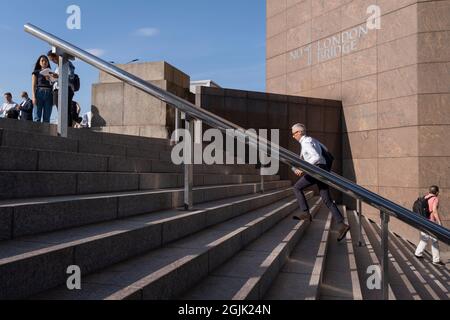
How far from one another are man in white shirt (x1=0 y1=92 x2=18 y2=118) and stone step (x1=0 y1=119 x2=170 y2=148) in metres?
4.00

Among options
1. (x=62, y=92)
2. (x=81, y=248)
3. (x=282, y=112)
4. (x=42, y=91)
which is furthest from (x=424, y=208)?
(x=81, y=248)

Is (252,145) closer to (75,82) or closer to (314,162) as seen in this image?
(314,162)

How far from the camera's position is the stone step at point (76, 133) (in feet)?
15.8

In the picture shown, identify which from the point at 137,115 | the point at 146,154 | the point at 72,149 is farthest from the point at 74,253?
the point at 137,115

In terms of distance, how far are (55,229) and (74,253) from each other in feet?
1.70

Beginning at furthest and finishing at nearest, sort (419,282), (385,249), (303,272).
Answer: (419,282) → (303,272) → (385,249)

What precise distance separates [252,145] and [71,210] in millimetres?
1667

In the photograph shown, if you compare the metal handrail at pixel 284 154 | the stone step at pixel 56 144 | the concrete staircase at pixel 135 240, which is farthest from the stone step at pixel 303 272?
the stone step at pixel 56 144

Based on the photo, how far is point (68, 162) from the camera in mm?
4035

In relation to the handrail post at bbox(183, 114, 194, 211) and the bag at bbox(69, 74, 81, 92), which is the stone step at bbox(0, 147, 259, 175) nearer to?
the handrail post at bbox(183, 114, 194, 211)

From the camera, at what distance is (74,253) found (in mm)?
2459
